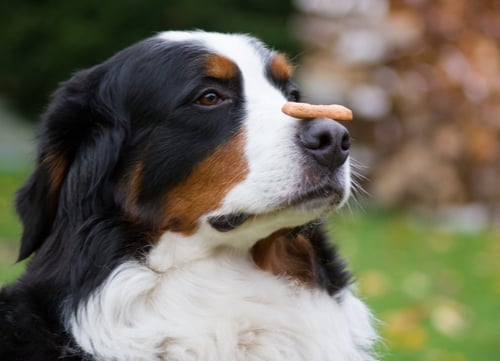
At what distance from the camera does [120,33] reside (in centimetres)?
1276

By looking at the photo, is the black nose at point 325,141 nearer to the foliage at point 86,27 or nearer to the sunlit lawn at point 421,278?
the sunlit lawn at point 421,278

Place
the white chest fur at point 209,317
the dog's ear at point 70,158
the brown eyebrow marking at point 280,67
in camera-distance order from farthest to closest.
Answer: the brown eyebrow marking at point 280,67 → the dog's ear at point 70,158 → the white chest fur at point 209,317

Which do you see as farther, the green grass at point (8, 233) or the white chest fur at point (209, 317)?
the green grass at point (8, 233)

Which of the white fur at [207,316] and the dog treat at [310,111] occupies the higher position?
the dog treat at [310,111]

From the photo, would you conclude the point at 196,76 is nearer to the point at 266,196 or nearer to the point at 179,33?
the point at 179,33

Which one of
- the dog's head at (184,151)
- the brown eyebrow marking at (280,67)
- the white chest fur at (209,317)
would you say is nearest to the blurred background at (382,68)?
the brown eyebrow marking at (280,67)

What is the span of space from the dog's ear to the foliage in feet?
29.8

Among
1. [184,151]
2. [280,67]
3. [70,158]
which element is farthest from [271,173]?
[70,158]

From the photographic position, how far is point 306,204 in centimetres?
324

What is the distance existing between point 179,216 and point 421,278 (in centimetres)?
537

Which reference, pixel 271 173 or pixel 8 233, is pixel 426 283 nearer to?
pixel 8 233

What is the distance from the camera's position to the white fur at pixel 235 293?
3.23m

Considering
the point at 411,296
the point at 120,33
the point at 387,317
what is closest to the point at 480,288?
the point at 411,296

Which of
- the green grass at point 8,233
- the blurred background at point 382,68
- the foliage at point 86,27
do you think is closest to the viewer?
the green grass at point 8,233
